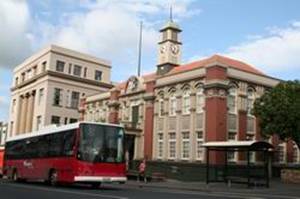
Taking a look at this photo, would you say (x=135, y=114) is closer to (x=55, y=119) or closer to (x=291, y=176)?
(x=291, y=176)

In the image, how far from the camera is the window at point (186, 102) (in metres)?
44.9

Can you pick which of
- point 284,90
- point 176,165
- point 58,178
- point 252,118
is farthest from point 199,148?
point 58,178

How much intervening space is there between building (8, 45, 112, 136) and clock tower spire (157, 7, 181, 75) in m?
22.2

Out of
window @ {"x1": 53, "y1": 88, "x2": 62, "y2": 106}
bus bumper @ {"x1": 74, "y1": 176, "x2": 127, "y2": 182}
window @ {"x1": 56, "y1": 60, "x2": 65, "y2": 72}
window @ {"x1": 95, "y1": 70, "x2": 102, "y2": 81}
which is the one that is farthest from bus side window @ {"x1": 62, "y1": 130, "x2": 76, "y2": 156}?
window @ {"x1": 95, "y1": 70, "x2": 102, "y2": 81}

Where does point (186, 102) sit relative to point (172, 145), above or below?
above

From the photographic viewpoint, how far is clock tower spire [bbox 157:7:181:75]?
181 feet

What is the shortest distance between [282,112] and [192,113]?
926cm

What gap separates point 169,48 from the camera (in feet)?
184

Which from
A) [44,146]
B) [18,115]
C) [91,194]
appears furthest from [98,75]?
[91,194]

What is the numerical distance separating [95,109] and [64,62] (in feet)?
55.9

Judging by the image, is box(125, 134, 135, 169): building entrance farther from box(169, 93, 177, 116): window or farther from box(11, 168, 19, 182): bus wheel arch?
box(11, 168, 19, 182): bus wheel arch

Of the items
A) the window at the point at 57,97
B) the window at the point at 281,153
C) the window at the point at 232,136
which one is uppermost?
the window at the point at 57,97

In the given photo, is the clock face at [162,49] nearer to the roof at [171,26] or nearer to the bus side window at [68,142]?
the roof at [171,26]

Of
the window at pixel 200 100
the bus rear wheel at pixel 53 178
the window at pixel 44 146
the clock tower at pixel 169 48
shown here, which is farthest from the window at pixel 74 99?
the bus rear wheel at pixel 53 178
